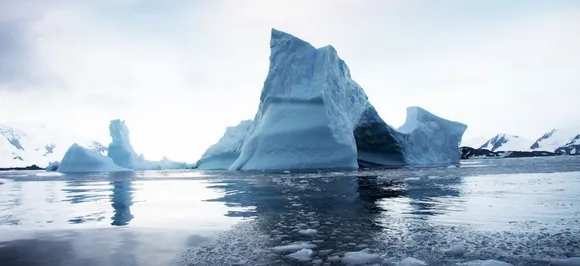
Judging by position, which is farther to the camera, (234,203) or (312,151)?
(312,151)

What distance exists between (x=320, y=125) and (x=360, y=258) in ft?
81.2

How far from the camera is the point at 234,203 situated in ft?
27.3

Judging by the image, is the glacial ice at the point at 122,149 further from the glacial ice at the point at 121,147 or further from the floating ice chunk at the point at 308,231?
the floating ice chunk at the point at 308,231

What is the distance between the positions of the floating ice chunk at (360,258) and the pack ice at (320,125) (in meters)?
24.4

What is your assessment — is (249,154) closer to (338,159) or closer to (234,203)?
(338,159)

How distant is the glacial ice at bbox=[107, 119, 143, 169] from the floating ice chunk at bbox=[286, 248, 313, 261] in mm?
49848

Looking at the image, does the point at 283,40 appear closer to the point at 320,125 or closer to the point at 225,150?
the point at 320,125

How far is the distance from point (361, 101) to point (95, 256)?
105 feet

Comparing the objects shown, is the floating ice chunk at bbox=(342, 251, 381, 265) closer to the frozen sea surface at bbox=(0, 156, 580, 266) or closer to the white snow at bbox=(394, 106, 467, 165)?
the frozen sea surface at bbox=(0, 156, 580, 266)

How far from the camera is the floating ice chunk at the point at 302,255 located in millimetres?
3525

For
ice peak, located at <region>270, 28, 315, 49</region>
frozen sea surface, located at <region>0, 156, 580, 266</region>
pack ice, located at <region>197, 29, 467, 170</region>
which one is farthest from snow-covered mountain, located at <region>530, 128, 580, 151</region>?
frozen sea surface, located at <region>0, 156, 580, 266</region>

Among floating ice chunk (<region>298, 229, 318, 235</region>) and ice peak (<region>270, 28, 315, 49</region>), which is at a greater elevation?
ice peak (<region>270, 28, 315, 49</region>)

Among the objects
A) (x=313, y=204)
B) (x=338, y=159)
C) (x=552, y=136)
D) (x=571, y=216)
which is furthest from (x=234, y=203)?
(x=552, y=136)

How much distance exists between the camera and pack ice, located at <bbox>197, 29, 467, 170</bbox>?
2814 centimetres
